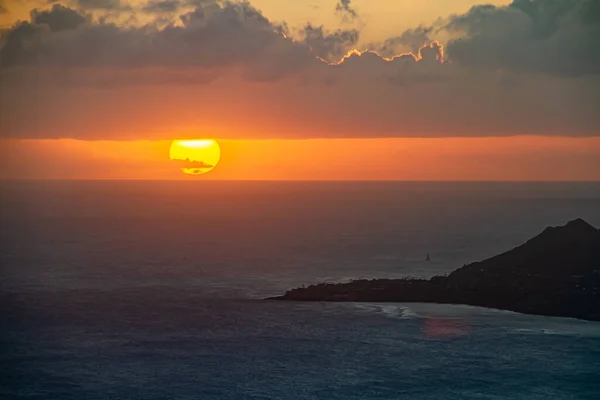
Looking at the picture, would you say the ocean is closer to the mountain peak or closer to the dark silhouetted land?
the dark silhouetted land

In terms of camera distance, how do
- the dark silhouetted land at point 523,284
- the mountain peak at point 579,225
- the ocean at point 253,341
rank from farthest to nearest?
the mountain peak at point 579,225 < the dark silhouetted land at point 523,284 < the ocean at point 253,341

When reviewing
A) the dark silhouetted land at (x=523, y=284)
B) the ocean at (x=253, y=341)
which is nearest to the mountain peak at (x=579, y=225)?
the dark silhouetted land at (x=523, y=284)

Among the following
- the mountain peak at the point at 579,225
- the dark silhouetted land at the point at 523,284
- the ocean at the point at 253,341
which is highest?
the mountain peak at the point at 579,225

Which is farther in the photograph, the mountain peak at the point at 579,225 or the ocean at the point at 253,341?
the mountain peak at the point at 579,225

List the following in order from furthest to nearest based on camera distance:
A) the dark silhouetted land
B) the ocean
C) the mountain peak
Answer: the mountain peak
the dark silhouetted land
the ocean

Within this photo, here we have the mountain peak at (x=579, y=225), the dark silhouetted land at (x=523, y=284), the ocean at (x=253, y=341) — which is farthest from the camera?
the mountain peak at (x=579, y=225)

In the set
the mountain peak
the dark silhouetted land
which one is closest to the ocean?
the dark silhouetted land

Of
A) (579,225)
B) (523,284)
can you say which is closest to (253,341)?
(523,284)

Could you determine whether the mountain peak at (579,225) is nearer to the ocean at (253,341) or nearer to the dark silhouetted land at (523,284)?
the dark silhouetted land at (523,284)

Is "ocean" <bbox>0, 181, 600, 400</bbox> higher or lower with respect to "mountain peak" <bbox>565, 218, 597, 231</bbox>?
lower
